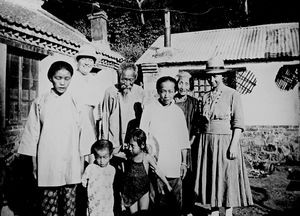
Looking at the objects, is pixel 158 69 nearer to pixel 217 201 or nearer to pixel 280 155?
pixel 280 155

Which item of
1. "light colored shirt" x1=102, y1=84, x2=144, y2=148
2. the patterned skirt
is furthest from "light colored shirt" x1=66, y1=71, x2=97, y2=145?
the patterned skirt

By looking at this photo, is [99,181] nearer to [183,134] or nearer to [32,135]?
[32,135]

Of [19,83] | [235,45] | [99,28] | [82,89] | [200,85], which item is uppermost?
[99,28]

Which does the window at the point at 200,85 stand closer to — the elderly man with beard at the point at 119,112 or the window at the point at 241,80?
the window at the point at 241,80

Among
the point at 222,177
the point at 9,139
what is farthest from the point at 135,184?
the point at 9,139

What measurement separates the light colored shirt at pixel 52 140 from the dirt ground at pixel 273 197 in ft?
7.34

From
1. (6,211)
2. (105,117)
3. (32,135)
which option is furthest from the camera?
(105,117)

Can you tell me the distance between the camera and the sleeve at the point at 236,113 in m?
3.44

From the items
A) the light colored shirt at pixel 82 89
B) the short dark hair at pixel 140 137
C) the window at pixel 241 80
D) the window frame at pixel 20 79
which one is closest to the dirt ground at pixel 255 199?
the window frame at pixel 20 79

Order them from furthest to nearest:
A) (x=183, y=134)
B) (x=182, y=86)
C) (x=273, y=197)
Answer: (x=273, y=197) < (x=182, y=86) < (x=183, y=134)

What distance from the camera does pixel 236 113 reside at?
11.4 feet

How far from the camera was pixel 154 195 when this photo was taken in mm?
3240

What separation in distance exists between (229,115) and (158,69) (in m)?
6.91

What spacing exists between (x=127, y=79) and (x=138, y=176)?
145cm
